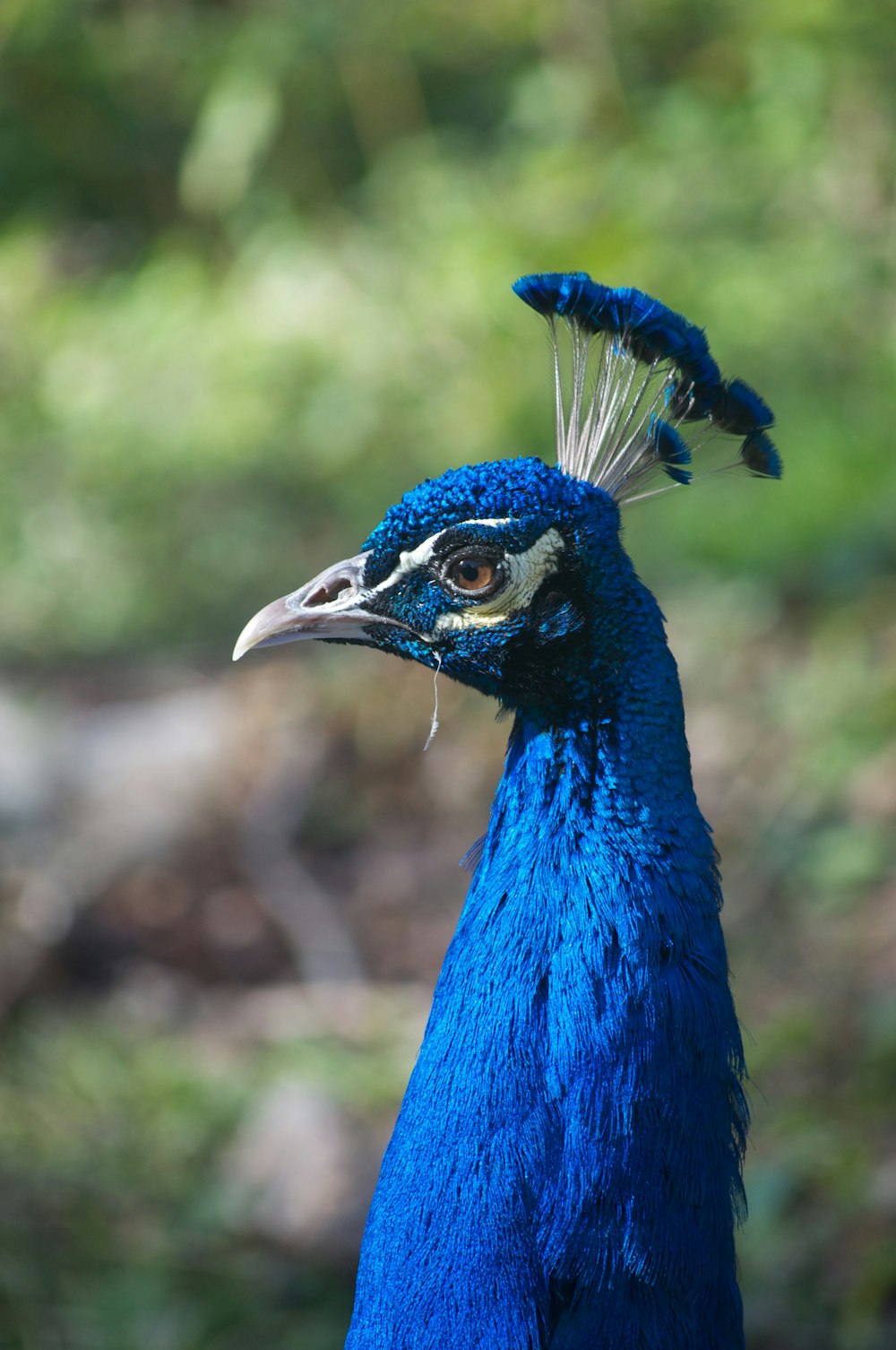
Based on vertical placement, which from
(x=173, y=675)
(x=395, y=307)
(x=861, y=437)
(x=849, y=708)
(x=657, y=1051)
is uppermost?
(x=395, y=307)

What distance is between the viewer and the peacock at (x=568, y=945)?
48.6 inches

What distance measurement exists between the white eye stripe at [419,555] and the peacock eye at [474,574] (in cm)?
2

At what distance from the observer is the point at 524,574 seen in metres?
1.30

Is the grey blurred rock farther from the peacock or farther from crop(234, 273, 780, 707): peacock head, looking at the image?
crop(234, 273, 780, 707): peacock head

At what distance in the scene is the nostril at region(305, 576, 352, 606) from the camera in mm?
1382

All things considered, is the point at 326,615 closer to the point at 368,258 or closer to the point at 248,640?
the point at 248,640

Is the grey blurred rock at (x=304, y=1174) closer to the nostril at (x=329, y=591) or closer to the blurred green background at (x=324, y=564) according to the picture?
the blurred green background at (x=324, y=564)

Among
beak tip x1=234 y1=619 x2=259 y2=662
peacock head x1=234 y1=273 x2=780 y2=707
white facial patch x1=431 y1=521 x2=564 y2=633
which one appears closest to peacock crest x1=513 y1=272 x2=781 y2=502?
peacock head x1=234 y1=273 x2=780 y2=707

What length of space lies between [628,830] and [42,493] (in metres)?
3.92

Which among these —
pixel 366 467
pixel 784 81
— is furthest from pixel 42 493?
pixel 784 81

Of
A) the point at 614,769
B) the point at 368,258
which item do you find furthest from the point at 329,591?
the point at 368,258

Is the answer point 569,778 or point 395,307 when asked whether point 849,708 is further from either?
point 395,307

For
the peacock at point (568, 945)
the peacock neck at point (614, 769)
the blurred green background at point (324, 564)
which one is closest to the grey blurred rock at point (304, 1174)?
the blurred green background at point (324, 564)

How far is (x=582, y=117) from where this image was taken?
18.6ft
